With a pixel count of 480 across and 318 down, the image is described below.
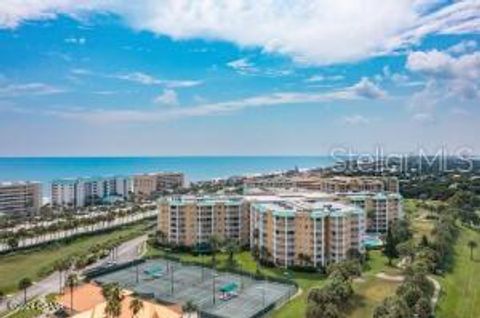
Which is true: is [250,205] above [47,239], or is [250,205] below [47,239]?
→ above

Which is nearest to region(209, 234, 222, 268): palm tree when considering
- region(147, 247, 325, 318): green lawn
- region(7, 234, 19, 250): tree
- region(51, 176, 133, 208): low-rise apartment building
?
region(147, 247, 325, 318): green lawn

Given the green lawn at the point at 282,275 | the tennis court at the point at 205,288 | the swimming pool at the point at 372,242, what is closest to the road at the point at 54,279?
the green lawn at the point at 282,275

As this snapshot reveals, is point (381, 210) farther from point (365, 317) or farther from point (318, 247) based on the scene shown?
point (365, 317)

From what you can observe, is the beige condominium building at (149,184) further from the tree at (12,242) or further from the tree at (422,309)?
the tree at (422,309)

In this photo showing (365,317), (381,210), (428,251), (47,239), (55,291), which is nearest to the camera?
(365,317)

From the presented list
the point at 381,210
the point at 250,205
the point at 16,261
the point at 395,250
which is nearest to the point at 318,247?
the point at 395,250

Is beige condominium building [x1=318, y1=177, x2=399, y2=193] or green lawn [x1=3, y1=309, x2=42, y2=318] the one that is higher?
beige condominium building [x1=318, y1=177, x2=399, y2=193]

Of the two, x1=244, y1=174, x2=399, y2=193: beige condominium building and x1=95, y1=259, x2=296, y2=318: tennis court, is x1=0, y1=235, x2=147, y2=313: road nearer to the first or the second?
x1=95, y1=259, x2=296, y2=318: tennis court

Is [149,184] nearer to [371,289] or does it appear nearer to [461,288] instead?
[371,289]
